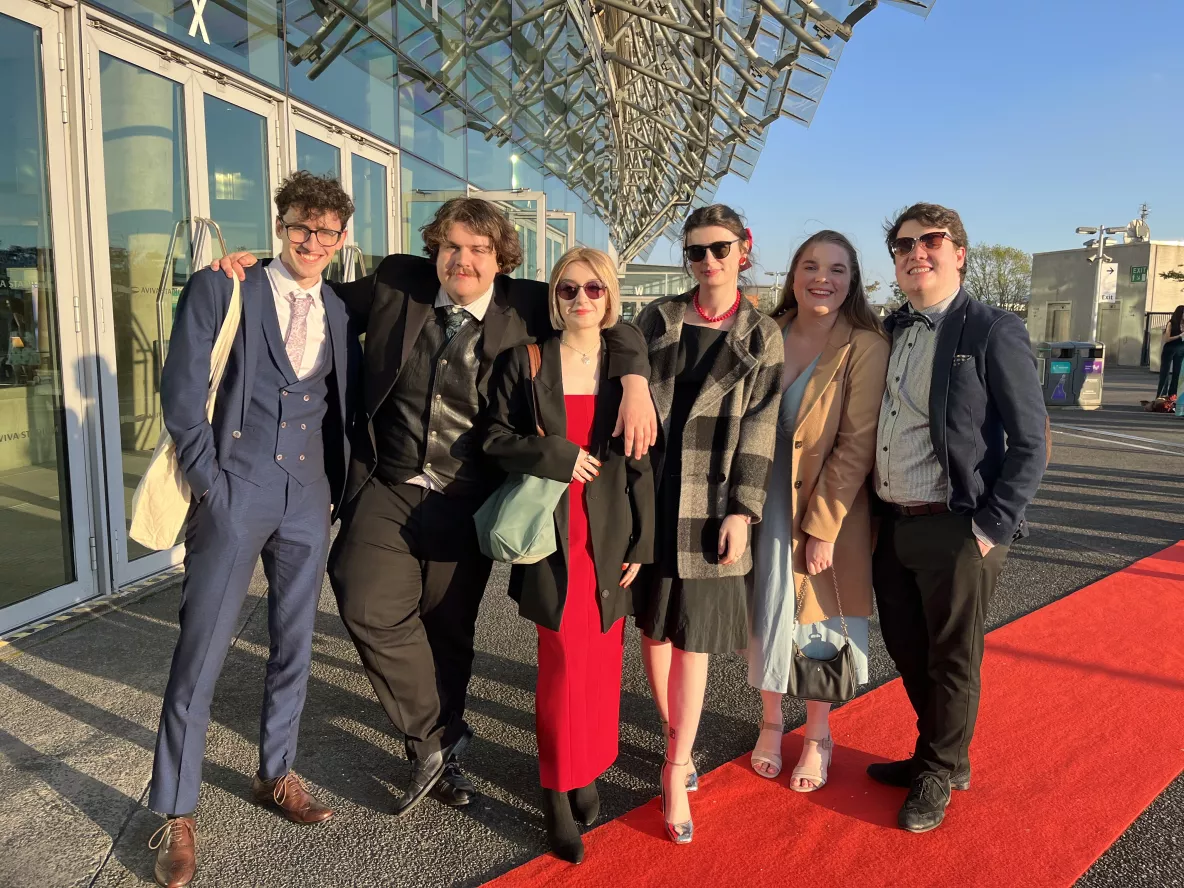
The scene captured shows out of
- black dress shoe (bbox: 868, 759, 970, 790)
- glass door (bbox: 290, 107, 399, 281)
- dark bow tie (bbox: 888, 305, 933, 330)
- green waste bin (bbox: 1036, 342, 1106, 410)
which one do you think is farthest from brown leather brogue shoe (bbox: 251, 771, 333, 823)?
green waste bin (bbox: 1036, 342, 1106, 410)

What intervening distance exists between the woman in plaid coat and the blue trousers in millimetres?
1181

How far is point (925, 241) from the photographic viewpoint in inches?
105

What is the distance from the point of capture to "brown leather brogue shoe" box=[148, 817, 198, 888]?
2299 mm

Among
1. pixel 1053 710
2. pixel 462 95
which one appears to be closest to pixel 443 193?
pixel 462 95

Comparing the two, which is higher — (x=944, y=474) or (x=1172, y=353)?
(x=1172, y=353)

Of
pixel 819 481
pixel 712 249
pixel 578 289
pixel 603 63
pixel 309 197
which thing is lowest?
pixel 819 481

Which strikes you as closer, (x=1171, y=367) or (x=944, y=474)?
(x=944, y=474)

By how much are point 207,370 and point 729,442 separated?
1636mm

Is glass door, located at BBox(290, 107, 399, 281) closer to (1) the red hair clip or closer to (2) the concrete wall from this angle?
(1) the red hair clip

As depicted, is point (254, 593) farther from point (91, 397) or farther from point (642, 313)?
point (642, 313)

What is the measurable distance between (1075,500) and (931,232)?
655 centimetres

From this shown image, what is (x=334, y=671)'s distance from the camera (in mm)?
3855

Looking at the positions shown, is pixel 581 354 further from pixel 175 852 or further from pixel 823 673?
pixel 175 852

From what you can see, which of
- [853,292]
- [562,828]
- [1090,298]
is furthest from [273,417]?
[1090,298]
